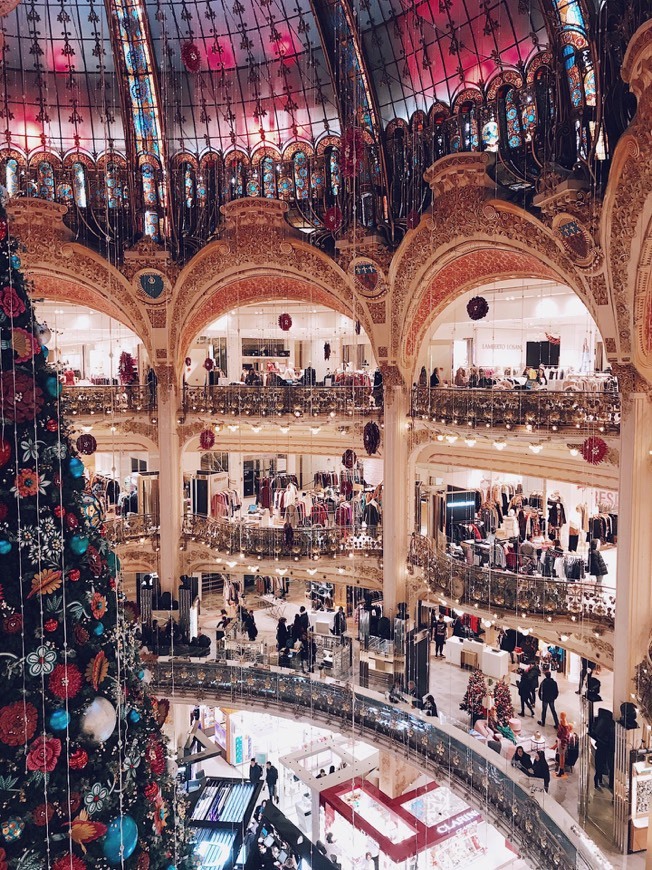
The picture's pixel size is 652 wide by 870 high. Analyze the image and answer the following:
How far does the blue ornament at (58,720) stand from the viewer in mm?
3490

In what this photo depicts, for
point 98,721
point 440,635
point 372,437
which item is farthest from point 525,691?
point 98,721

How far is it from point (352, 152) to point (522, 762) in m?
12.3

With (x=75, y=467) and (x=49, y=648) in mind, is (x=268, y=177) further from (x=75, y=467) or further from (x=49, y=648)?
(x=49, y=648)

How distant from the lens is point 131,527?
1914 centimetres

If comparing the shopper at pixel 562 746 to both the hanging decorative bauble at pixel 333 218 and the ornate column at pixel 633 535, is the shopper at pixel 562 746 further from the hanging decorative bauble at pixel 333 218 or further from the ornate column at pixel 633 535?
the hanging decorative bauble at pixel 333 218

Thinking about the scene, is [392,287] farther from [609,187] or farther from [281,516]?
[281,516]

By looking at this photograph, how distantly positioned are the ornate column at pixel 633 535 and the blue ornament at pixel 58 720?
10281mm

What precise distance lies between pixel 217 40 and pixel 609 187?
9744 mm

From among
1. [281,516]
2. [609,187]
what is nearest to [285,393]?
[281,516]

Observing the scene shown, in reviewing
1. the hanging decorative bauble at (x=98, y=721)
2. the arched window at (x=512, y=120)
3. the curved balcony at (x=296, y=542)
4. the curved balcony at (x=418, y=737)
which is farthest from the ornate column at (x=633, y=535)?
the hanging decorative bauble at (x=98, y=721)

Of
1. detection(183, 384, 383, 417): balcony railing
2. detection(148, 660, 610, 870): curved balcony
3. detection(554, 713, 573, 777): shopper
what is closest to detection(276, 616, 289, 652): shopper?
detection(148, 660, 610, 870): curved balcony

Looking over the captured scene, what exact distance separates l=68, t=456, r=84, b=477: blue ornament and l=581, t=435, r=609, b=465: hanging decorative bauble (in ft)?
31.8

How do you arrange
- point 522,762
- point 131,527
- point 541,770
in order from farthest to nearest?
1. point 131,527
2. point 522,762
3. point 541,770

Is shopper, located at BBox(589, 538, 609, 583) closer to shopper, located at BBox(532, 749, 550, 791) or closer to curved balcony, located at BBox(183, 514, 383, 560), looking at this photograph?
shopper, located at BBox(532, 749, 550, 791)
